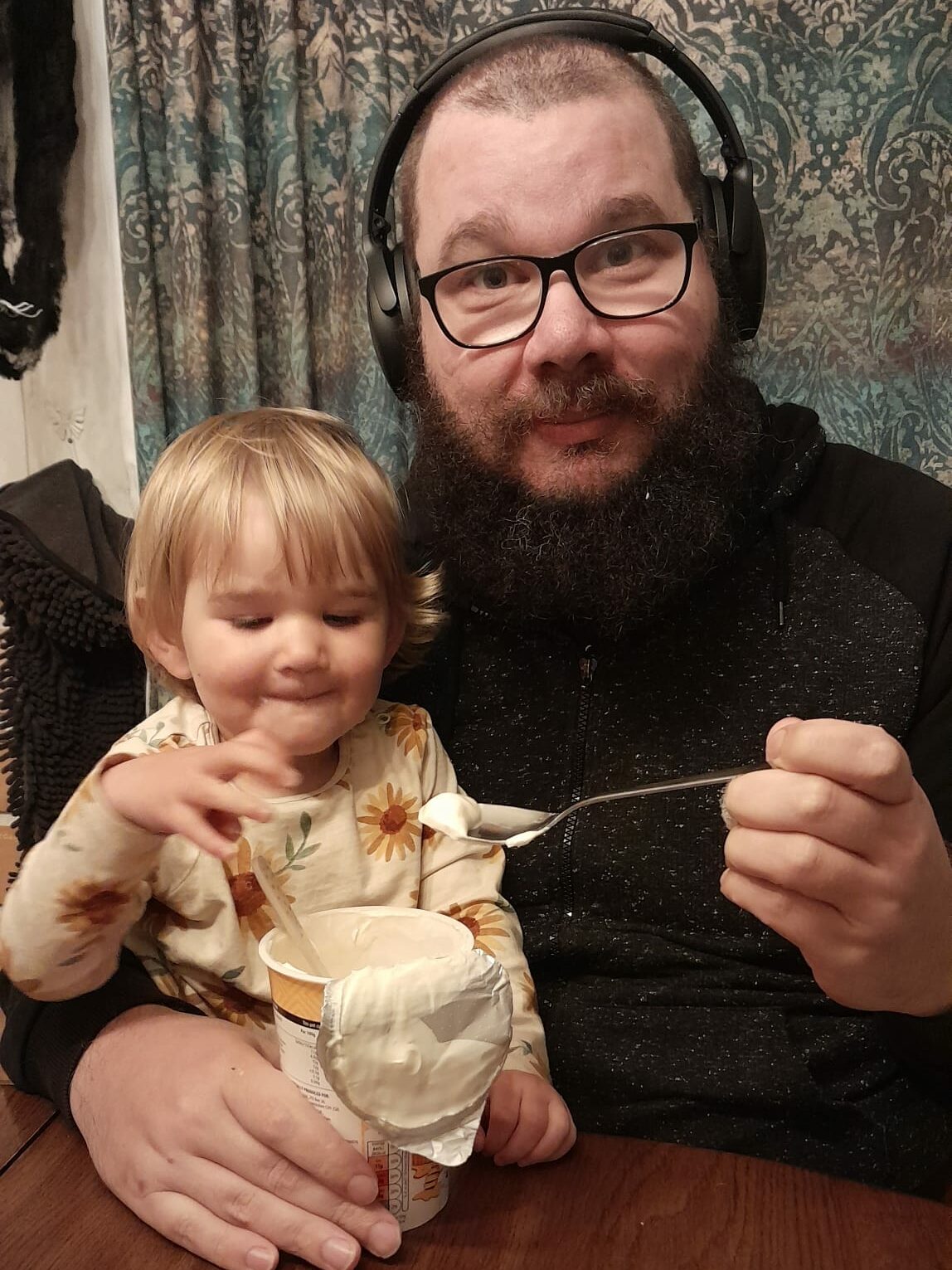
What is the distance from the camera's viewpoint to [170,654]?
0.95 metres

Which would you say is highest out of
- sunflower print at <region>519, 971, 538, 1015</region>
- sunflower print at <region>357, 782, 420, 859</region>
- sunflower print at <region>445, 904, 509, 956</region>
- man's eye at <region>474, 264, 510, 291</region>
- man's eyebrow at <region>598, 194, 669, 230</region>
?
man's eyebrow at <region>598, 194, 669, 230</region>

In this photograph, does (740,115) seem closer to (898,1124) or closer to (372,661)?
(372,661)

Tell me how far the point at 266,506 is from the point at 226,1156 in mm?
505

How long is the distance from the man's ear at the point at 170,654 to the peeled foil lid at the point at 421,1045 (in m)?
0.45

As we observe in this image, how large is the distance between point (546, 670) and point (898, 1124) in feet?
1.78

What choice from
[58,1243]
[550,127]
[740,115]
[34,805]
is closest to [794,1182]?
[58,1243]

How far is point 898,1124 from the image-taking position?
2.94 ft

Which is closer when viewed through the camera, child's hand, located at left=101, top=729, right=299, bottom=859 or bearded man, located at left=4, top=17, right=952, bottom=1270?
child's hand, located at left=101, top=729, right=299, bottom=859

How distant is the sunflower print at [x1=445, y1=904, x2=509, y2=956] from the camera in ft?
2.97

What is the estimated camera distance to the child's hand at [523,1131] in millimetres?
686

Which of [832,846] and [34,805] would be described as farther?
[34,805]

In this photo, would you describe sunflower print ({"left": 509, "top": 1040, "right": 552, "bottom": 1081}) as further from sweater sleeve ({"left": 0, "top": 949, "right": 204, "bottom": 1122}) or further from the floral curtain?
the floral curtain

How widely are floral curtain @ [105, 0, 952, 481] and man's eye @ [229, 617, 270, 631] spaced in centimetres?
80

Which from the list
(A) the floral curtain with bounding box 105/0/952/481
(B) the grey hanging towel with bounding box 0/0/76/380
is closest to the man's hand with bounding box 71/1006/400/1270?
(A) the floral curtain with bounding box 105/0/952/481
